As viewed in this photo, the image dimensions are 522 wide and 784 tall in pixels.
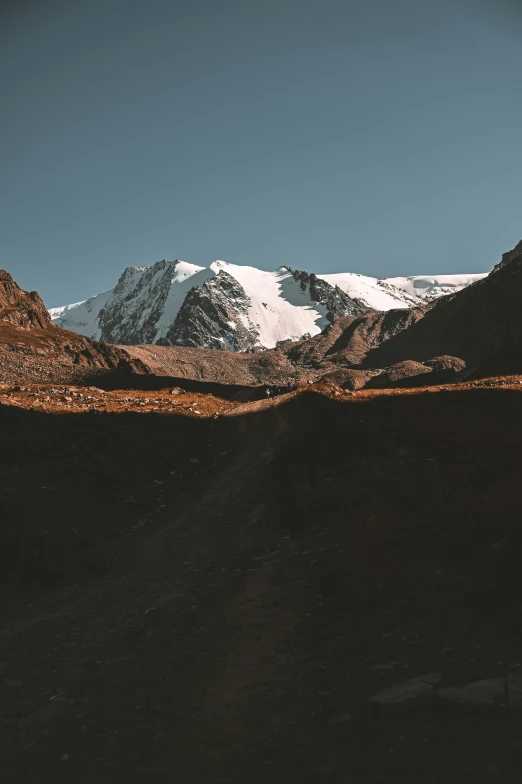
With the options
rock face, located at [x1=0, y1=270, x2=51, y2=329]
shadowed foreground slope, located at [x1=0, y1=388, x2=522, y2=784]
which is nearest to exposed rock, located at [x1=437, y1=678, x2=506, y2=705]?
shadowed foreground slope, located at [x1=0, y1=388, x2=522, y2=784]

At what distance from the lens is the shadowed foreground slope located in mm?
7859

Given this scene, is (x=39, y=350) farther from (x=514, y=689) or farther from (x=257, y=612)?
(x=514, y=689)

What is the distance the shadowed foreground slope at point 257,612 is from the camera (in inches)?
309

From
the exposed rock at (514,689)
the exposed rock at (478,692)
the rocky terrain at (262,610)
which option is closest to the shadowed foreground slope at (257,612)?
the rocky terrain at (262,610)

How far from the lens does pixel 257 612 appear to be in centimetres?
1328

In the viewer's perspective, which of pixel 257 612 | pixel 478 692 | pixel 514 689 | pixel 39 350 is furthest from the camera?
pixel 39 350

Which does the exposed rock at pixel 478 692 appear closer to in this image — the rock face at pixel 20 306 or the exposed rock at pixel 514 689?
the exposed rock at pixel 514 689

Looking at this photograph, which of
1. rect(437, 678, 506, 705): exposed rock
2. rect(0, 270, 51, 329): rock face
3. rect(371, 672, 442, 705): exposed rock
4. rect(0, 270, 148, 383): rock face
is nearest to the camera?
rect(437, 678, 506, 705): exposed rock

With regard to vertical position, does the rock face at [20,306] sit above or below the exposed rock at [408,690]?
above

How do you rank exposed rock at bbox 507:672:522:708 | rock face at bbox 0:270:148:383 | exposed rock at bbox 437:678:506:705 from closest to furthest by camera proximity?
exposed rock at bbox 507:672:522:708 → exposed rock at bbox 437:678:506:705 → rock face at bbox 0:270:148:383

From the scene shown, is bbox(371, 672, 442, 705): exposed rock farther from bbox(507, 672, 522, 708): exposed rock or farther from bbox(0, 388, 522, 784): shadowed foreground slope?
bbox(507, 672, 522, 708): exposed rock

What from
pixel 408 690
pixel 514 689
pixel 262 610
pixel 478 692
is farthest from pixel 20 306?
pixel 514 689

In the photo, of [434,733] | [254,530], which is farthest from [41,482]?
[434,733]

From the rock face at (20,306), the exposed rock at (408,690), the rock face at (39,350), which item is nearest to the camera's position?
the exposed rock at (408,690)
